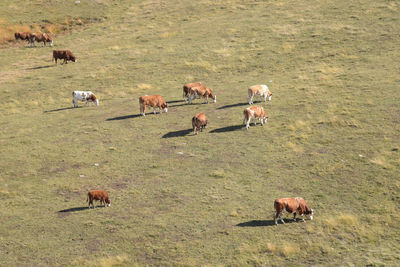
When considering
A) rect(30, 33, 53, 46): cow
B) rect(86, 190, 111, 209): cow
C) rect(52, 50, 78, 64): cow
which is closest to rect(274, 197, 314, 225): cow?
rect(86, 190, 111, 209): cow

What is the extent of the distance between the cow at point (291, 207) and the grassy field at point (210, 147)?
0.56 meters

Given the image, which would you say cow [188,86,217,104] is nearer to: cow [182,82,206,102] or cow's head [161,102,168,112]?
cow [182,82,206,102]

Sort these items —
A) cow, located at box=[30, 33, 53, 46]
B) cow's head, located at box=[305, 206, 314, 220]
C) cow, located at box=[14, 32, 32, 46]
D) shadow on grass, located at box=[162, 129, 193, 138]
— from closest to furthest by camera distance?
1. cow's head, located at box=[305, 206, 314, 220]
2. shadow on grass, located at box=[162, 129, 193, 138]
3. cow, located at box=[30, 33, 53, 46]
4. cow, located at box=[14, 32, 32, 46]

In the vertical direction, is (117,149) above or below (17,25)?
below

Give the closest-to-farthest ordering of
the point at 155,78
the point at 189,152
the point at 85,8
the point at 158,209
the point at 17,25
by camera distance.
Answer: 1. the point at 158,209
2. the point at 189,152
3. the point at 155,78
4. the point at 17,25
5. the point at 85,8

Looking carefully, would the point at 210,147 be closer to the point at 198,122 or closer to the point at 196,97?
the point at 198,122

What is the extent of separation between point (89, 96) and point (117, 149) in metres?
11.1

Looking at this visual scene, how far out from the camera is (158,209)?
2281 centimetres

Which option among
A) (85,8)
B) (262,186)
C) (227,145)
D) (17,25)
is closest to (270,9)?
(85,8)

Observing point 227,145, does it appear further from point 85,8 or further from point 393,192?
point 85,8

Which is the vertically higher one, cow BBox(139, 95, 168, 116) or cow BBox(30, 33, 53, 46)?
cow BBox(30, 33, 53, 46)

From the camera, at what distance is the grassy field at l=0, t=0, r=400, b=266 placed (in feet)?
66.5

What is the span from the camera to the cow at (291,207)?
21234mm

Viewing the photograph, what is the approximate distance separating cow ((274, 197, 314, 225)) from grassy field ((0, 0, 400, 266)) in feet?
1.84
